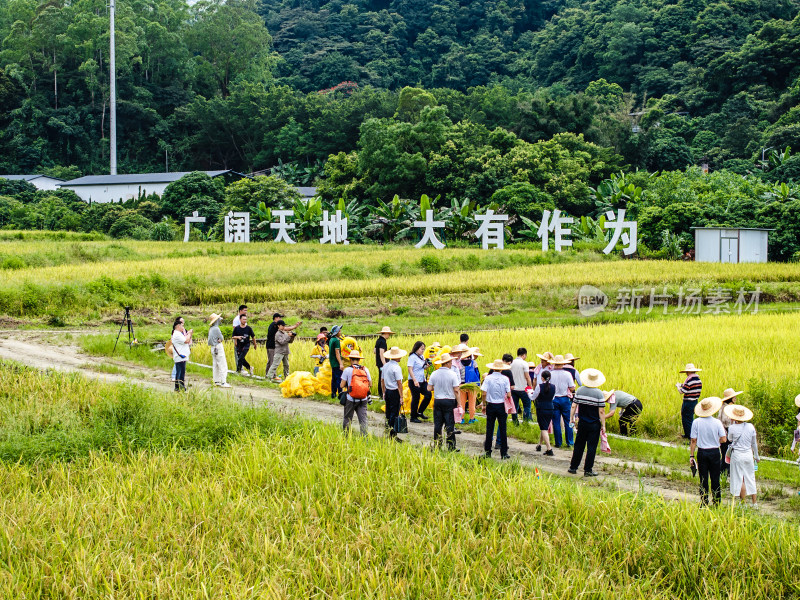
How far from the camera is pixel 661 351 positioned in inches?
592

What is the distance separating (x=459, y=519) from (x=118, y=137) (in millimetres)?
72758

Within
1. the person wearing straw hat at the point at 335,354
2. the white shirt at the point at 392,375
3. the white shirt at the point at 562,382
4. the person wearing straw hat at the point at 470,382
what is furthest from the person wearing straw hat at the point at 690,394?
the person wearing straw hat at the point at 335,354

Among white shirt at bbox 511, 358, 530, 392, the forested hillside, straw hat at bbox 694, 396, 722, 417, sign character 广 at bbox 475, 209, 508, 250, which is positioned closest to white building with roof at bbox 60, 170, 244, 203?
the forested hillside

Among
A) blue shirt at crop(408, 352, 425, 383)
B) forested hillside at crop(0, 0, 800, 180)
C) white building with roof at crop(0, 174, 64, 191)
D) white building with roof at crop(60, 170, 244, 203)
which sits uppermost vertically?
forested hillside at crop(0, 0, 800, 180)

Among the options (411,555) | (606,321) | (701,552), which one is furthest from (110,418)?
(606,321)

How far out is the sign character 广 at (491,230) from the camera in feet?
127

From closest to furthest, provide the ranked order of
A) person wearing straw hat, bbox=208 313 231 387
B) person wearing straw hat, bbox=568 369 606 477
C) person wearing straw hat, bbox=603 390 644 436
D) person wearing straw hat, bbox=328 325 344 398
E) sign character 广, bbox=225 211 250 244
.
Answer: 1. person wearing straw hat, bbox=568 369 606 477
2. person wearing straw hat, bbox=603 390 644 436
3. person wearing straw hat, bbox=328 325 344 398
4. person wearing straw hat, bbox=208 313 231 387
5. sign character 广, bbox=225 211 250 244

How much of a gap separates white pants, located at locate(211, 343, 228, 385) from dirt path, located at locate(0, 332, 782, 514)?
25cm

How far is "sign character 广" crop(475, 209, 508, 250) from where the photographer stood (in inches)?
1519

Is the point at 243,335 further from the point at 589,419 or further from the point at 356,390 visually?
the point at 589,419

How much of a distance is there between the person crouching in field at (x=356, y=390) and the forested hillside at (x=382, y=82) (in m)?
40.7

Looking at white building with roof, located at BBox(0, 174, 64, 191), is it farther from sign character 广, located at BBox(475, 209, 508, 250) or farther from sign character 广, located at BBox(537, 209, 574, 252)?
sign character 广, located at BBox(537, 209, 574, 252)

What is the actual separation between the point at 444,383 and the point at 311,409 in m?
3.29

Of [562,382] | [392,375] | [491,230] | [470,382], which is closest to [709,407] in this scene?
[562,382]
